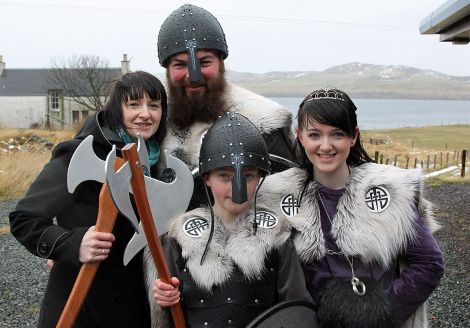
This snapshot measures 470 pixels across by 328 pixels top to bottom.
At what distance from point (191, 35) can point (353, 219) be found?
1.17 m

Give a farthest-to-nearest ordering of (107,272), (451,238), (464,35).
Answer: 1. (451,238)
2. (464,35)
3. (107,272)

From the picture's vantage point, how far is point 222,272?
2.26m

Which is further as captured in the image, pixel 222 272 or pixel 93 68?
pixel 93 68

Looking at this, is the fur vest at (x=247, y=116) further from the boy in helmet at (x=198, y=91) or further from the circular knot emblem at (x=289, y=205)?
the circular knot emblem at (x=289, y=205)

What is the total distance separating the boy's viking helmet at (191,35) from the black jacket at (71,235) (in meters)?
0.55

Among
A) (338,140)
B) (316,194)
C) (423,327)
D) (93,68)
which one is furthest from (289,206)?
(93,68)

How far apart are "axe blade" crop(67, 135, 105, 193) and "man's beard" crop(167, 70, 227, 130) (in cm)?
68

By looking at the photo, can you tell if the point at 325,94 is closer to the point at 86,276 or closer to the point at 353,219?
the point at 353,219

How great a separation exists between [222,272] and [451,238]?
782cm

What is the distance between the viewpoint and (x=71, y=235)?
2.23 metres

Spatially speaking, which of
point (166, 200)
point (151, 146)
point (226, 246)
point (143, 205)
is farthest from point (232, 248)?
point (151, 146)

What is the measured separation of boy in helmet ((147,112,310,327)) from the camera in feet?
7.31

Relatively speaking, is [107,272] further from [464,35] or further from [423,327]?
[464,35]

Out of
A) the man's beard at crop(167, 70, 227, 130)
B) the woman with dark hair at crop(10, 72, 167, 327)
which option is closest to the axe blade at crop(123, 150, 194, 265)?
the woman with dark hair at crop(10, 72, 167, 327)
